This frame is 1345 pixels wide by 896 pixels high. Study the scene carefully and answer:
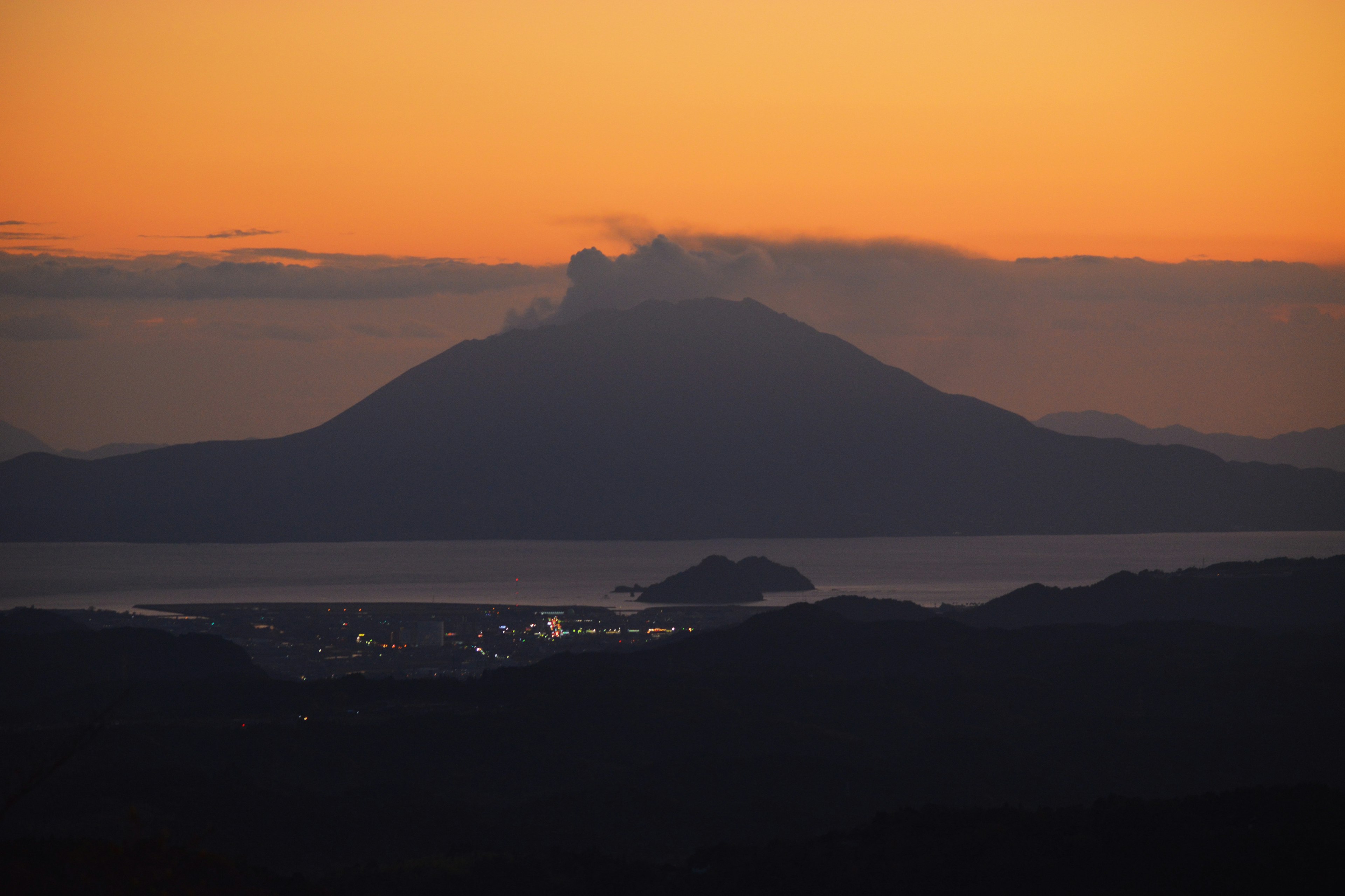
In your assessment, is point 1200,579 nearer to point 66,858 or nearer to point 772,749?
point 772,749

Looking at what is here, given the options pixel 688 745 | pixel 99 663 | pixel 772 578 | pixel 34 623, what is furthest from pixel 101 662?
pixel 772 578

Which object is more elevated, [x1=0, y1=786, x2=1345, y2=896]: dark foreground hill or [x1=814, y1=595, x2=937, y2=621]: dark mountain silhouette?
[x1=0, y1=786, x2=1345, y2=896]: dark foreground hill

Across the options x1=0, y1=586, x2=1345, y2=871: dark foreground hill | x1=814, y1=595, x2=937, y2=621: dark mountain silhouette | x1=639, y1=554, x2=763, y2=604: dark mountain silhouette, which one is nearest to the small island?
x1=639, y1=554, x2=763, y2=604: dark mountain silhouette

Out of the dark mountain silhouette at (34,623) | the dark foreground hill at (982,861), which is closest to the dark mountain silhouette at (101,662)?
the dark mountain silhouette at (34,623)

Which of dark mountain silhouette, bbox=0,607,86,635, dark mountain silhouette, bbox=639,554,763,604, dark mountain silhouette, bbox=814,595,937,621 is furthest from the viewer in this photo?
dark mountain silhouette, bbox=639,554,763,604

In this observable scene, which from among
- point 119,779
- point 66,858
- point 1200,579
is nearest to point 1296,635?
point 1200,579

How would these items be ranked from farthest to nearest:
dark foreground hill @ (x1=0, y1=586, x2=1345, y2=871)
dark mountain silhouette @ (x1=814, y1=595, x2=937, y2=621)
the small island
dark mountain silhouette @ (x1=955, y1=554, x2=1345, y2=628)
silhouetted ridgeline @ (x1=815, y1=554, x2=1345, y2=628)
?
the small island < dark mountain silhouette @ (x1=814, y1=595, x2=937, y2=621) < silhouetted ridgeline @ (x1=815, y1=554, x2=1345, y2=628) < dark mountain silhouette @ (x1=955, y1=554, x2=1345, y2=628) < dark foreground hill @ (x1=0, y1=586, x2=1345, y2=871)

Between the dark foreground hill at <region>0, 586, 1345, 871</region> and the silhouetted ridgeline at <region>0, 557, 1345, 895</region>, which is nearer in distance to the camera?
the silhouetted ridgeline at <region>0, 557, 1345, 895</region>

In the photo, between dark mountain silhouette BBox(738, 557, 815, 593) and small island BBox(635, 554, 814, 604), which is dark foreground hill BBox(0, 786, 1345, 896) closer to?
small island BBox(635, 554, 814, 604)
